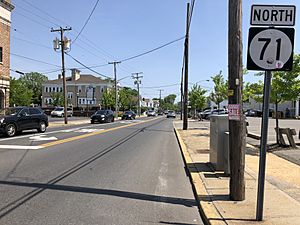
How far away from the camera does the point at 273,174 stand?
29.9 feet

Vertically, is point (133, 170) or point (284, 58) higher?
point (284, 58)

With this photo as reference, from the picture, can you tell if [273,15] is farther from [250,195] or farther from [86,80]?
[86,80]

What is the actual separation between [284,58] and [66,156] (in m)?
8.83

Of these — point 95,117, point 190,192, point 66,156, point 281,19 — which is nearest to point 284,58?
point 281,19

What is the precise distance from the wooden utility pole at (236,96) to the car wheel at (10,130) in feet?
51.0

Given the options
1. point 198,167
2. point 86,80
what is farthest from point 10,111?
point 86,80

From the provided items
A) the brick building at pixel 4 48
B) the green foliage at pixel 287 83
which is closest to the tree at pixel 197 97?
the brick building at pixel 4 48

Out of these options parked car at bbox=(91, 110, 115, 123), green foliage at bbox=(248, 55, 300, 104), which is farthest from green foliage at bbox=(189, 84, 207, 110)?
green foliage at bbox=(248, 55, 300, 104)

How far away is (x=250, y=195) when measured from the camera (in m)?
6.79

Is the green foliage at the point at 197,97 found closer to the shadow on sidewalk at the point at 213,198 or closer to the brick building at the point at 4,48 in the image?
the brick building at the point at 4,48

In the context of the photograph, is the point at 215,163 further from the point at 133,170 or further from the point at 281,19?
the point at 281,19

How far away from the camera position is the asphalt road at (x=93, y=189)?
19.1 feet

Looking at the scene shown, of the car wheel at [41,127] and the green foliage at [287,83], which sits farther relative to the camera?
the car wheel at [41,127]

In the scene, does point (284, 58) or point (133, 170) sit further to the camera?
point (133, 170)
